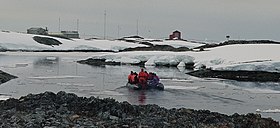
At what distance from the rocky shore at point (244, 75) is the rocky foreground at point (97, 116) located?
12.9 metres

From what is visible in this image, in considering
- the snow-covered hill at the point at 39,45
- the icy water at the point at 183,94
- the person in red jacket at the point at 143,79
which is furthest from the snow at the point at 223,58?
the snow-covered hill at the point at 39,45

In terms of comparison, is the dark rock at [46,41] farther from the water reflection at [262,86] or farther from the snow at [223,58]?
the water reflection at [262,86]

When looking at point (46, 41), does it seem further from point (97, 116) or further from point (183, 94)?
point (97, 116)

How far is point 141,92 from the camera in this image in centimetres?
1534

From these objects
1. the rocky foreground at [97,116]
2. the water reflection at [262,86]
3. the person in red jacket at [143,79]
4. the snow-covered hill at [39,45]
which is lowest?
the rocky foreground at [97,116]

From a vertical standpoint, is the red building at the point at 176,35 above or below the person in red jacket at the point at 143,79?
above

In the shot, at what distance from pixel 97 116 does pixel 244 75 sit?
607 inches

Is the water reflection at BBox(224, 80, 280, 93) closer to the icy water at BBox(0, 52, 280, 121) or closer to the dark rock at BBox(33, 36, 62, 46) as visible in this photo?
the icy water at BBox(0, 52, 280, 121)

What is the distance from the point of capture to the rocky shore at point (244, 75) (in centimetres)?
2177

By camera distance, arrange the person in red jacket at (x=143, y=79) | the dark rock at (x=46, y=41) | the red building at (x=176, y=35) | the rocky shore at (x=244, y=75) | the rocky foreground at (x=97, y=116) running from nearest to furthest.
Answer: the rocky foreground at (x=97, y=116) → the person in red jacket at (x=143, y=79) → the rocky shore at (x=244, y=75) → the dark rock at (x=46, y=41) → the red building at (x=176, y=35)

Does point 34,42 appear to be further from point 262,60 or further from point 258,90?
point 258,90

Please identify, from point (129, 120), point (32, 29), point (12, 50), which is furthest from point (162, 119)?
point (32, 29)

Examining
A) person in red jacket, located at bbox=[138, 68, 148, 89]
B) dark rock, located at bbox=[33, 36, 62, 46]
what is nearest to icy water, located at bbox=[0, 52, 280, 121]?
person in red jacket, located at bbox=[138, 68, 148, 89]

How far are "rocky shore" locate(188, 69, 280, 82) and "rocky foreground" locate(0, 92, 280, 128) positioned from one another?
12.9 m
